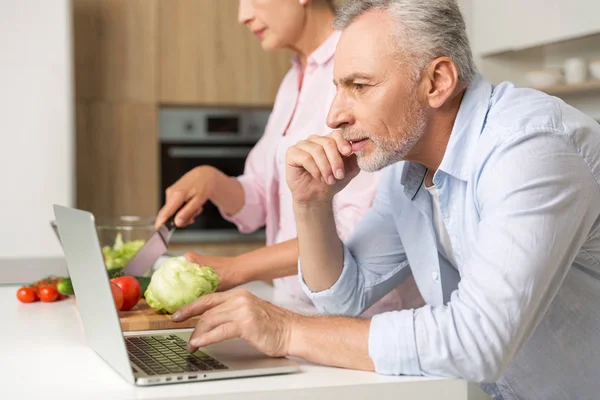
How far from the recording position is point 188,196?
1998mm

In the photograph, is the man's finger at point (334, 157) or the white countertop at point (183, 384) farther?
the man's finger at point (334, 157)

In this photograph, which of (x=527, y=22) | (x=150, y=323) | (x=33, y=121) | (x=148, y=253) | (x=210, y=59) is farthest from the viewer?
(x=210, y=59)

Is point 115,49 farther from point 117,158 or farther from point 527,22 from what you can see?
point 527,22

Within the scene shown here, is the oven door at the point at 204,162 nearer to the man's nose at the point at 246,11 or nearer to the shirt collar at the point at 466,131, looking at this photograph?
the man's nose at the point at 246,11

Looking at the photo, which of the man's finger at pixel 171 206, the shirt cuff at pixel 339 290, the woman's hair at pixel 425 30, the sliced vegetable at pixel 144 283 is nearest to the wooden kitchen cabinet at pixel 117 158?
the man's finger at pixel 171 206

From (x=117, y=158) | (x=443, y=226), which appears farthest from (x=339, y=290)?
(x=117, y=158)

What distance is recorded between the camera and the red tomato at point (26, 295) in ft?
5.70

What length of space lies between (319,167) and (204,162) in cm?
276

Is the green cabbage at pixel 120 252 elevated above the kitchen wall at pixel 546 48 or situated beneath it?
situated beneath

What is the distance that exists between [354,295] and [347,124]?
14.0 inches

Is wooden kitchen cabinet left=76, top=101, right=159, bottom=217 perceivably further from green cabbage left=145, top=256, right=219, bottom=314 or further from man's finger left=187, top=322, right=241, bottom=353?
man's finger left=187, top=322, right=241, bottom=353

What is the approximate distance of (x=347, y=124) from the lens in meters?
1.33

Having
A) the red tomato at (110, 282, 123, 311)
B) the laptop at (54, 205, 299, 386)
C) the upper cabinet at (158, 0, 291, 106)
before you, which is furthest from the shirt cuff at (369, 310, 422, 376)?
the upper cabinet at (158, 0, 291, 106)

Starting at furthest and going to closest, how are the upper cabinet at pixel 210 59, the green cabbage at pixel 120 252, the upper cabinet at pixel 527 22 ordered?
1. the upper cabinet at pixel 210 59
2. the upper cabinet at pixel 527 22
3. the green cabbage at pixel 120 252
